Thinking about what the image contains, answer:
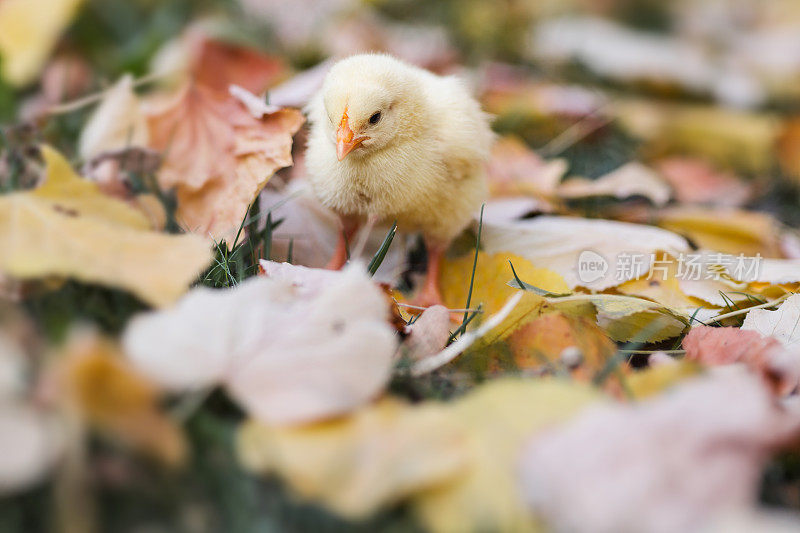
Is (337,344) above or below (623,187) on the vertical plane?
above

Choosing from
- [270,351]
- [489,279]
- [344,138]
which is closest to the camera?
[270,351]

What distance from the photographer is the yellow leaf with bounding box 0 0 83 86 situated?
5.56 ft

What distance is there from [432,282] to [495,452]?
53 cm

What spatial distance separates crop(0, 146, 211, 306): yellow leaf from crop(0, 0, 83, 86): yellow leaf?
107 cm

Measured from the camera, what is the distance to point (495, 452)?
A: 60cm

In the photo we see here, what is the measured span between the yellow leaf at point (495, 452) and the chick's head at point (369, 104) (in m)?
0.46

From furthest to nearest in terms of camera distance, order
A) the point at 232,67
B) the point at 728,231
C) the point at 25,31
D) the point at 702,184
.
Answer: the point at 702,184 → the point at 232,67 → the point at 25,31 → the point at 728,231

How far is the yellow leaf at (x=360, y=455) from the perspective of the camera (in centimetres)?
57

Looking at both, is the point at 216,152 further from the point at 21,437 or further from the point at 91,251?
the point at 21,437

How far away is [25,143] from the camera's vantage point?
123cm

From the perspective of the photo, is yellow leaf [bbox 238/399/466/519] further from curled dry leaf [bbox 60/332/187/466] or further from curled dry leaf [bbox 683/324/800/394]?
curled dry leaf [bbox 683/324/800/394]

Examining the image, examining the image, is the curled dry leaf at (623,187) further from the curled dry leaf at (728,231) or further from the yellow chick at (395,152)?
the yellow chick at (395,152)

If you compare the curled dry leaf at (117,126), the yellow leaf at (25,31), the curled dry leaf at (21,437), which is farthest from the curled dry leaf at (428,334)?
the yellow leaf at (25,31)

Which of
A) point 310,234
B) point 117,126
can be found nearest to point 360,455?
point 310,234
